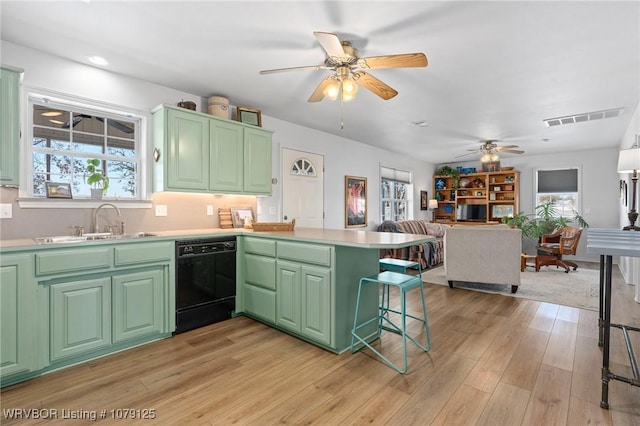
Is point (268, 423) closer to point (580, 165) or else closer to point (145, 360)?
point (145, 360)

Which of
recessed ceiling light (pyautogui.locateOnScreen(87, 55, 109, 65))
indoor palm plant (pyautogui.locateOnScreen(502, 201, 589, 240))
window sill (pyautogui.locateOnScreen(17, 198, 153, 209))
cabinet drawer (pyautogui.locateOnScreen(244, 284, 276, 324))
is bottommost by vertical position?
cabinet drawer (pyautogui.locateOnScreen(244, 284, 276, 324))

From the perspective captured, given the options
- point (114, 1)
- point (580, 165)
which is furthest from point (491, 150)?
point (114, 1)

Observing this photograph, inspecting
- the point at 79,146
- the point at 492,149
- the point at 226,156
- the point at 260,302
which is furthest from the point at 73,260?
the point at 492,149

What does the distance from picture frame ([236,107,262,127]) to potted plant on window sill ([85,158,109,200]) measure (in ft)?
5.26

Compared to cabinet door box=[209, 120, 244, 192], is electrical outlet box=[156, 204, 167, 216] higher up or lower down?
lower down

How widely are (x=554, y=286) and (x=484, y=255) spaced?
136 centimetres

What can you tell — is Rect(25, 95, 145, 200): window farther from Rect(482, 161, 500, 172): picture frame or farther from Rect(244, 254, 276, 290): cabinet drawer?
Rect(482, 161, 500, 172): picture frame

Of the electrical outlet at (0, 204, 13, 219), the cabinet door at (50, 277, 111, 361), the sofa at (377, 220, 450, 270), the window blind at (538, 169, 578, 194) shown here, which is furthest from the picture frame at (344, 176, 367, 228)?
the window blind at (538, 169, 578, 194)

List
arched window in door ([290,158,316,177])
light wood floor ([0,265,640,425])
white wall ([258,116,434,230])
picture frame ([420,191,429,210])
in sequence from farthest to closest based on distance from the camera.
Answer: picture frame ([420,191,429,210]) → arched window in door ([290,158,316,177]) → white wall ([258,116,434,230]) → light wood floor ([0,265,640,425])

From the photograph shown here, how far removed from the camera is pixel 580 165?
7.25m

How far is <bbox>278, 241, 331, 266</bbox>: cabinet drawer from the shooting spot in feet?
8.34

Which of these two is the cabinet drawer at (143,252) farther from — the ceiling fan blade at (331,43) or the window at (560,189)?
the window at (560,189)

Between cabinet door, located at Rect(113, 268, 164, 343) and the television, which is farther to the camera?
the television

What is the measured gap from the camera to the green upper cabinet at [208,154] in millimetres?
3232
